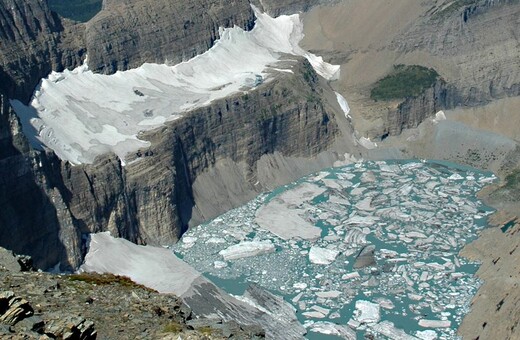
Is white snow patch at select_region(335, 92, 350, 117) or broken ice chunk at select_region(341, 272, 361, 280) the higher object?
white snow patch at select_region(335, 92, 350, 117)

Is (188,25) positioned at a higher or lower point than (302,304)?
higher

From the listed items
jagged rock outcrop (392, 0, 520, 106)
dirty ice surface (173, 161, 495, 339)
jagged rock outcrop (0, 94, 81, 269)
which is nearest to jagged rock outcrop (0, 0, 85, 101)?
jagged rock outcrop (0, 94, 81, 269)

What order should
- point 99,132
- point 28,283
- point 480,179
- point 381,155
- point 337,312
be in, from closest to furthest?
point 28,283 < point 337,312 < point 99,132 < point 480,179 < point 381,155

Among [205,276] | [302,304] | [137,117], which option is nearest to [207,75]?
[137,117]

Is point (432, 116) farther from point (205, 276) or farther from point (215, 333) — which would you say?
point (215, 333)

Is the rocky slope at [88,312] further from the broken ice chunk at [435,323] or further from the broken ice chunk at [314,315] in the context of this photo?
the broken ice chunk at [435,323]

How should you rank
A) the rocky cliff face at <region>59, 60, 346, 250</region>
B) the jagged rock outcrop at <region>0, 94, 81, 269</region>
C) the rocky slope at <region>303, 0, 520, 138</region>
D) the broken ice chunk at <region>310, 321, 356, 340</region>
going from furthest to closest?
1. the rocky slope at <region>303, 0, 520, 138</region>
2. the rocky cliff face at <region>59, 60, 346, 250</region>
3. the jagged rock outcrop at <region>0, 94, 81, 269</region>
4. the broken ice chunk at <region>310, 321, 356, 340</region>

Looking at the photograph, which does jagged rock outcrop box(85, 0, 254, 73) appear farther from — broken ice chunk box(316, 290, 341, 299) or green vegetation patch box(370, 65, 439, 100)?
broken ice chunk box(316, 290, 341, 299)
